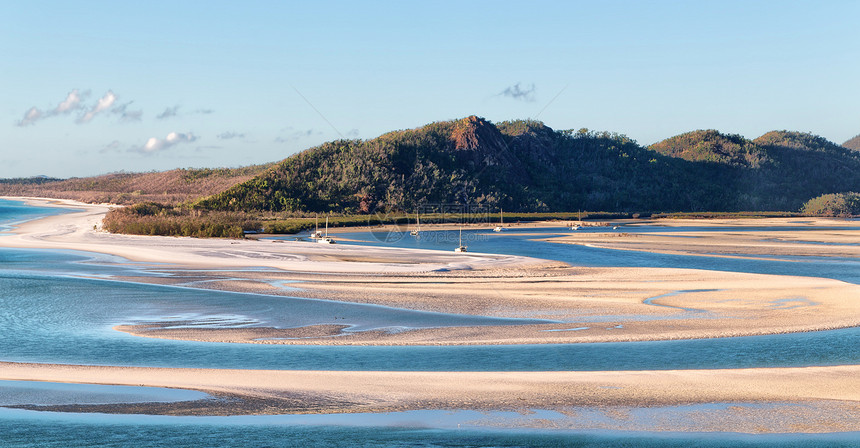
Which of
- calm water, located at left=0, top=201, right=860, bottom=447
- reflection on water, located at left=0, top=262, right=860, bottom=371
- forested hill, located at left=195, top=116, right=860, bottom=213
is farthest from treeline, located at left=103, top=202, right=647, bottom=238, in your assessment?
reflection on water, located at left=0, top=262, right=860, bottom=371

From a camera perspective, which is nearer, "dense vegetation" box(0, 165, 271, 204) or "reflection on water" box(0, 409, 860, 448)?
"reflection on water" box(0, 409, 860, 448)

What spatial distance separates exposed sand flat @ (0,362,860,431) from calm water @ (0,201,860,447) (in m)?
0.84

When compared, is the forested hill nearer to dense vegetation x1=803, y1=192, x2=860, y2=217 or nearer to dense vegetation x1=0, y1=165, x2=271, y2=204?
dense vegetation x1=803, y1=192, x2=860, y2=217

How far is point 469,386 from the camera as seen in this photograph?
15.7 m

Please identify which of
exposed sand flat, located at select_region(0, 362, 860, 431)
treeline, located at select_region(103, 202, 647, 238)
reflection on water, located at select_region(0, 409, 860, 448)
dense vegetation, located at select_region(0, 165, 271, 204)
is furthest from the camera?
dense vegetation, located at select_region(0, 165, 271, 204)

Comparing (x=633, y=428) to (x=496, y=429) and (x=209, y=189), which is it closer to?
(x=496, y=429)

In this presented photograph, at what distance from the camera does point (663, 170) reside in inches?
7431

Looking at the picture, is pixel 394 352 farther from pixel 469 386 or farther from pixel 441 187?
pixel 441 187

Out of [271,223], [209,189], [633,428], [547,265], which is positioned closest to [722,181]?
[209,189]

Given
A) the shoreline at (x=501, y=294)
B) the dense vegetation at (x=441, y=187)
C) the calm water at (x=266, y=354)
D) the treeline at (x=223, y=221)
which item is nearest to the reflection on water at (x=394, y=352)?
the calm water at (x=266, y=354)

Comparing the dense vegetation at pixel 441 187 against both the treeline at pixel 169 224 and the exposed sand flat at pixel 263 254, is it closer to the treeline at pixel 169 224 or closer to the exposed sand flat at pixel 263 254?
the treeline at pixel 169 224

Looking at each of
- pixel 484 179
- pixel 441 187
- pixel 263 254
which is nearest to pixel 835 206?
pixel 484 179

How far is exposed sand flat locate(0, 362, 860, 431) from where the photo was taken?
570 inches

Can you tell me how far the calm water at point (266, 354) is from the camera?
40.8 feet
